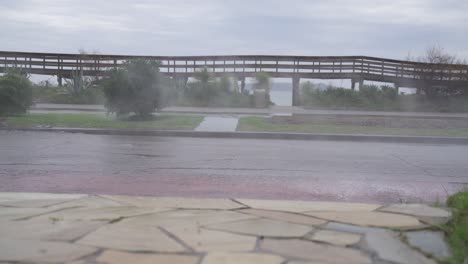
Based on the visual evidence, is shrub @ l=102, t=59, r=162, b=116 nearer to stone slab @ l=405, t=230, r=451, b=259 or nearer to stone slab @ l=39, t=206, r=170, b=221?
stone slab @ l=39, t=206, r=170, b=221

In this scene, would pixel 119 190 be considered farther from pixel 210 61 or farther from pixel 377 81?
pixel 377 81

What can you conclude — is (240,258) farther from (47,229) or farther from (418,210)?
(418,210)

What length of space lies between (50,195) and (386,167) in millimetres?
6255

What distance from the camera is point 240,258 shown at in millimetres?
4387

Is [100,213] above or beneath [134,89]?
beneath

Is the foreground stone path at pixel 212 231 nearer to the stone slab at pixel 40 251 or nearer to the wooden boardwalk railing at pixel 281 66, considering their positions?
the stone slab at pixel 40 251

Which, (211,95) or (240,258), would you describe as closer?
(240,258)

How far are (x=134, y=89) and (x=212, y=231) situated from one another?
14.0m

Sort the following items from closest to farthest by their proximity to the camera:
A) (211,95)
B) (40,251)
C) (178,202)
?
(40,251)
(178,202)
(211,95)

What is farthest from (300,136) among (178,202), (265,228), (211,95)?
(211,95)

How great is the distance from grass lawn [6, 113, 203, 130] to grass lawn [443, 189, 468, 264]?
10935 millimetres

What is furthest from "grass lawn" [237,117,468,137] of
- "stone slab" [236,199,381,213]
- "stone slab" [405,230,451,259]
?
"stone slab" [405,230,451,259]

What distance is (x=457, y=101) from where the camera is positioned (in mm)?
26922

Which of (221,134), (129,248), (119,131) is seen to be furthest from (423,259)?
(119,131)
